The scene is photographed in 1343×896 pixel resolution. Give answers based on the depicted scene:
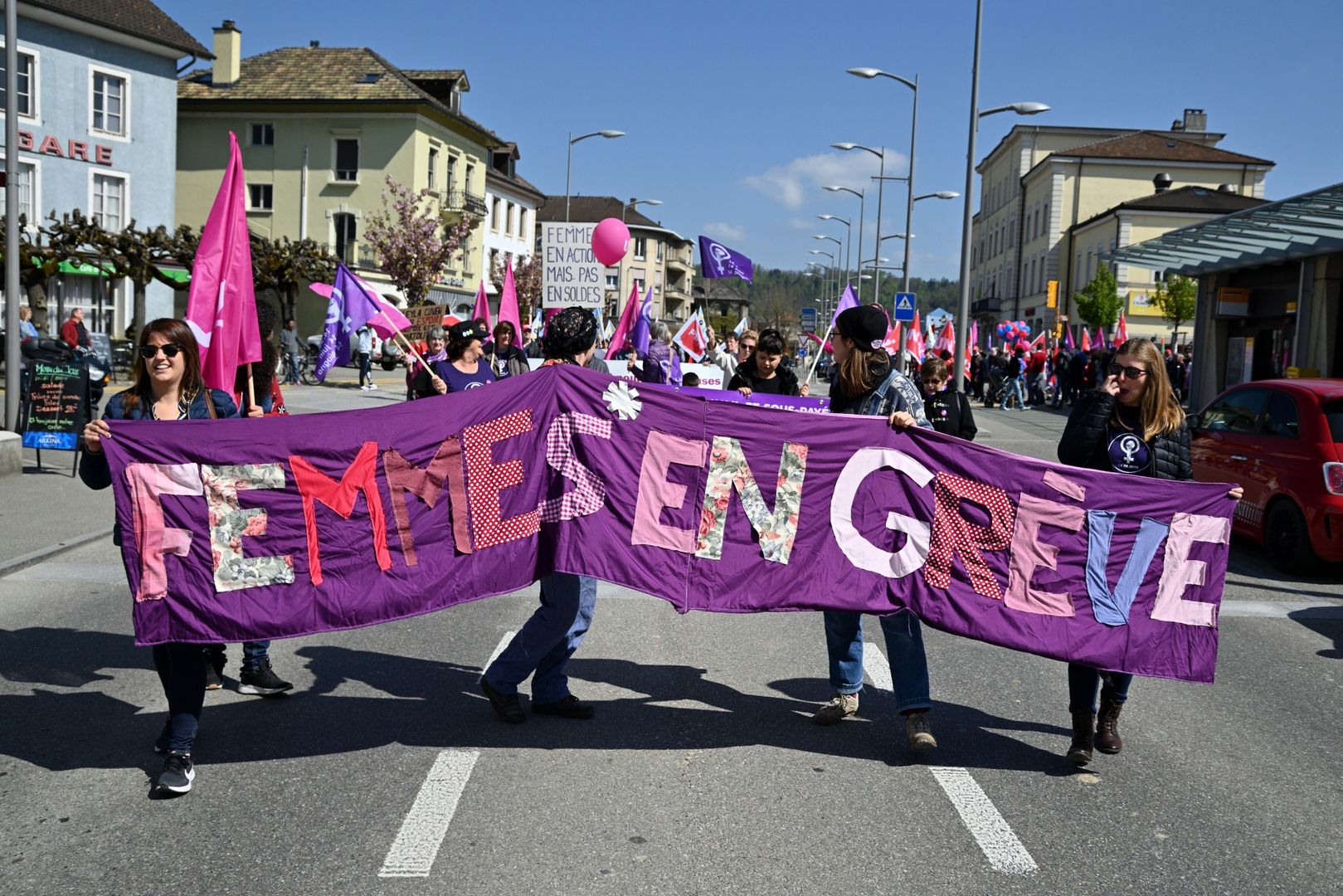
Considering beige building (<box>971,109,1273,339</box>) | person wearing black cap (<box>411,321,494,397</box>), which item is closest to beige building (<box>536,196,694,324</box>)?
beige building (<box>971,109,1273,339</box>)

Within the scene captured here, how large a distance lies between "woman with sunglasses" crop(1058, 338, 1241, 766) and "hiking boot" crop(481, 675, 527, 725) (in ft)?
8.24

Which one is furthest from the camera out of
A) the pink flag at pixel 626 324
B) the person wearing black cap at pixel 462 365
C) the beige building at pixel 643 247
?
the beige building at pixel 643 247

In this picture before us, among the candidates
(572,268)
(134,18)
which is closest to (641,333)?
(572,268)

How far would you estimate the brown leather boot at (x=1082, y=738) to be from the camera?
531 cm

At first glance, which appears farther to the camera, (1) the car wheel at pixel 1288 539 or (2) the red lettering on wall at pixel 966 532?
(1) the car wheel at pixel 1288 539

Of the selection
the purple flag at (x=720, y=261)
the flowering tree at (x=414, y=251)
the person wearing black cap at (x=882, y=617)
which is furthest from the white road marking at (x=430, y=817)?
the flowering tree at (x=414, y=251)

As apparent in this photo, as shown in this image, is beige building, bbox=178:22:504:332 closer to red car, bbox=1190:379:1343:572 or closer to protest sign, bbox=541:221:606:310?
protest sign, bbox=541:221:606:310

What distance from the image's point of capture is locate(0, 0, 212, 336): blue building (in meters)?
35.8

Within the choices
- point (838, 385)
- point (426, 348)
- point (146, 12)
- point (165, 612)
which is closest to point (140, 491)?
point (165, 612)

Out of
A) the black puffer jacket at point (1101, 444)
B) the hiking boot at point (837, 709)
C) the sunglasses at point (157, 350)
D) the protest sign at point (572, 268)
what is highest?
the protest sign at point (572, 268)

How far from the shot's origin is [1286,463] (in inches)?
417

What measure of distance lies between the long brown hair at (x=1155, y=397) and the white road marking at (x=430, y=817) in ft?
11.1

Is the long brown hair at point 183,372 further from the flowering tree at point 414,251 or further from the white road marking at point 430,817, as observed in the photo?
the flowering tree at point 414,251

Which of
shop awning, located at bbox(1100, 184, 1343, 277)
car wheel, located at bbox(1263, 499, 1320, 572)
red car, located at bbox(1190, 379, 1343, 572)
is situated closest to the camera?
red car, located at bbox(1190, 379, 1343, 572)
